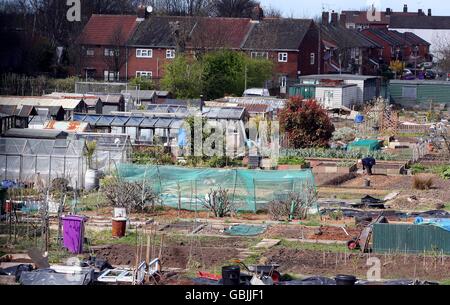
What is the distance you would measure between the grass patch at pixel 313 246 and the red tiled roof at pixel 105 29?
29764mm

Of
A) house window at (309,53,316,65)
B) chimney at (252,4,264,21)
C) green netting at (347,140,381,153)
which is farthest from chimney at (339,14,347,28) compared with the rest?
green netting at (347,140,381,153)

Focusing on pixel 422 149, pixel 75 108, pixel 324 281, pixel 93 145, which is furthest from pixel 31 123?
pixel 324 281

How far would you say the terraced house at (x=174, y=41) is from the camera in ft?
143

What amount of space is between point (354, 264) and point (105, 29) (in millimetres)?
32370

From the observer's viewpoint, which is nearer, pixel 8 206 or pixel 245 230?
pixel 8 206

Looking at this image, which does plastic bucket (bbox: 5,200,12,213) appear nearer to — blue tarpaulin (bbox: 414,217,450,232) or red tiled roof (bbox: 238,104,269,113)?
blue tarpaulin (bbox: 414,217,450,232)

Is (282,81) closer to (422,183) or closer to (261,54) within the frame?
(261,54)

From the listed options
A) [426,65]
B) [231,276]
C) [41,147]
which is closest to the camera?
[231,276]

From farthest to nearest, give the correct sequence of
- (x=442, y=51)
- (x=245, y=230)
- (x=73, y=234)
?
1. (x=442, y=51)
2. (x=245, y=230)
3. (x=73, y=234)

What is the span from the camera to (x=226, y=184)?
18406 millimetres

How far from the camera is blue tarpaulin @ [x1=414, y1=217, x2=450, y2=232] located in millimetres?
14586

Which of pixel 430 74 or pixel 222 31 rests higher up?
pixel 222 31

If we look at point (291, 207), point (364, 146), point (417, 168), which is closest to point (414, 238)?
point (291, 207)

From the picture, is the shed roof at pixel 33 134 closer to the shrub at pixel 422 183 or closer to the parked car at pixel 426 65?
the shrub at pixel 422 183
